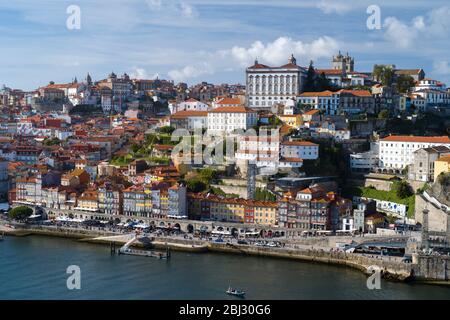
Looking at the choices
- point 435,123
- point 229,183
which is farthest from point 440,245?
point 435,123

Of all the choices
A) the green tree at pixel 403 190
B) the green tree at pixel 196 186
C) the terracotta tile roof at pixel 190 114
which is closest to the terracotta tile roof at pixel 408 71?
the terracotta tile roof at pixel 190 114

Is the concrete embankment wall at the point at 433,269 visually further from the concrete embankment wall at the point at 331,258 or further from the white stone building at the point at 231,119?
the white stone building at the point at 231,119

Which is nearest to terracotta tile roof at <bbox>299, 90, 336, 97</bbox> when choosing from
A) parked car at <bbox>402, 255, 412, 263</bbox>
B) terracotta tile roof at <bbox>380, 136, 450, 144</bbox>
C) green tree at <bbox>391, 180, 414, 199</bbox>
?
A: terracotta tile roof at <bbox>380, 136, 450, 144</bbox>

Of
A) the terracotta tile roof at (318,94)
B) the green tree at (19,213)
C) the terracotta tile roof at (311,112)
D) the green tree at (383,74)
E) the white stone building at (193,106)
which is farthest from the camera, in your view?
the white stone building at (193,106)

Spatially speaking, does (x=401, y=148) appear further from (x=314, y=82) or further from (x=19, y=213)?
(x=19, y=213)
